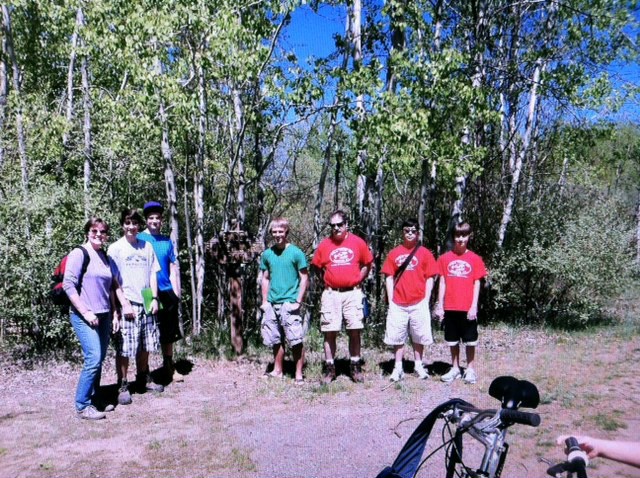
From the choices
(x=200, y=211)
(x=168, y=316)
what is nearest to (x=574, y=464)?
(x=168, y=316)

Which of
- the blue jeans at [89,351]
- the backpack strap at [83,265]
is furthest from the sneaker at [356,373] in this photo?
the backpack strap at [83,265]

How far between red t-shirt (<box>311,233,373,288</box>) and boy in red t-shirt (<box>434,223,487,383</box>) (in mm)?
890

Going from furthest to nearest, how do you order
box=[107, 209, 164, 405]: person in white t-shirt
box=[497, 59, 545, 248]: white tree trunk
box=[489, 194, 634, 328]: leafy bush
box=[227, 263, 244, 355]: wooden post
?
1. box=[497, 59, 545, 248]: white tree trunk
2. box=[489, 194, 634, 328]: leafy bush
3. box=[227, 263, 244, 355]: wooden post
4. box=[107, 209, 164, 405]: person in white t-shirt

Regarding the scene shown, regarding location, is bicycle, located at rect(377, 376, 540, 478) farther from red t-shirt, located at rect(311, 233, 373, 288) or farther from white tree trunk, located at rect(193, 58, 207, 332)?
white tree trunk, located at rect(193, 58, 207, 332)

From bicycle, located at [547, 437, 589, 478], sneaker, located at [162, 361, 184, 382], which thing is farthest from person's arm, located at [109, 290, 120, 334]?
bicycle, located at [547, 437, 589, 478]

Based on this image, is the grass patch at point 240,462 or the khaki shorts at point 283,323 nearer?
the grass patch at point 240,462

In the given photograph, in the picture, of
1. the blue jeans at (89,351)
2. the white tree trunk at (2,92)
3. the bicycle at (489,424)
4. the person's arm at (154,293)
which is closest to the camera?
the bicycle at (489,424)

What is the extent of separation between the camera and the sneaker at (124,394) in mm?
5422

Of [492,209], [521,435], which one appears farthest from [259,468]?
[492,209]

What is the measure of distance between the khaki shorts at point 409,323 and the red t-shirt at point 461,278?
26cm

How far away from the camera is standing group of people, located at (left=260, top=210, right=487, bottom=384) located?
6.05 meters

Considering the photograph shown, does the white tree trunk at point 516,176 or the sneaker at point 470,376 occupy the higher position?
the white tree trunk at point 516,176

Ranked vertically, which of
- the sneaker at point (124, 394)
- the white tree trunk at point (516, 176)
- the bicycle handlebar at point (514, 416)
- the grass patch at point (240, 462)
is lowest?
the grass patch at point (240, 462)

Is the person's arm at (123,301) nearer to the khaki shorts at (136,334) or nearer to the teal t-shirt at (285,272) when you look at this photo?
the khaki shorts at (136,334)
